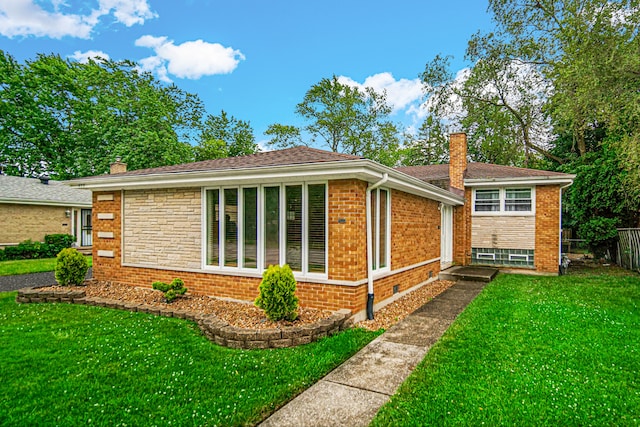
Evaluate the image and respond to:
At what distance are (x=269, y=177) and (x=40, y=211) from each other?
16.3m

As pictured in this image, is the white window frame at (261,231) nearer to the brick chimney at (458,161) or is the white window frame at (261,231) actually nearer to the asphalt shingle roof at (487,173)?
the asphalt shingle roof at (487,173)

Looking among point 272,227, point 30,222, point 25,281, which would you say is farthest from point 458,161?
point 30,222

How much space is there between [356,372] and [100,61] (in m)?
32.6

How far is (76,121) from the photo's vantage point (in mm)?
25844

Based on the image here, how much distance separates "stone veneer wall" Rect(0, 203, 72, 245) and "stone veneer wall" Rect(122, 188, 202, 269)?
11.5m

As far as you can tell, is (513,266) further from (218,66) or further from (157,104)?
(157,104)

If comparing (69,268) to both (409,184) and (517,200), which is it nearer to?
(409,184)

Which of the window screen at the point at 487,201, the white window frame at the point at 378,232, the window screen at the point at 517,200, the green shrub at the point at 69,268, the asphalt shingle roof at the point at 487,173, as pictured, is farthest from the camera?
the window screen at the point at 487,201

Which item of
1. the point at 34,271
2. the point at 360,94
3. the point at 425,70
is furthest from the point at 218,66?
the point at 34,271

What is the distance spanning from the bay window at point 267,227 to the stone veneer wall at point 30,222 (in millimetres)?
14074

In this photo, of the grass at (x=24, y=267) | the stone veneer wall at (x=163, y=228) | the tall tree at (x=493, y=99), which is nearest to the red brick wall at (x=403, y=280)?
the stone veneer wall at (x=163, y=228)

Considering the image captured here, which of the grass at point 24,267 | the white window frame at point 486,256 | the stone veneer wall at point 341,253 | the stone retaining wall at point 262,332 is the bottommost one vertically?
the grass at point 24,267

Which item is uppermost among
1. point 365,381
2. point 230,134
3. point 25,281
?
point 230,134

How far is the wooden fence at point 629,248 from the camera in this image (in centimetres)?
1272
